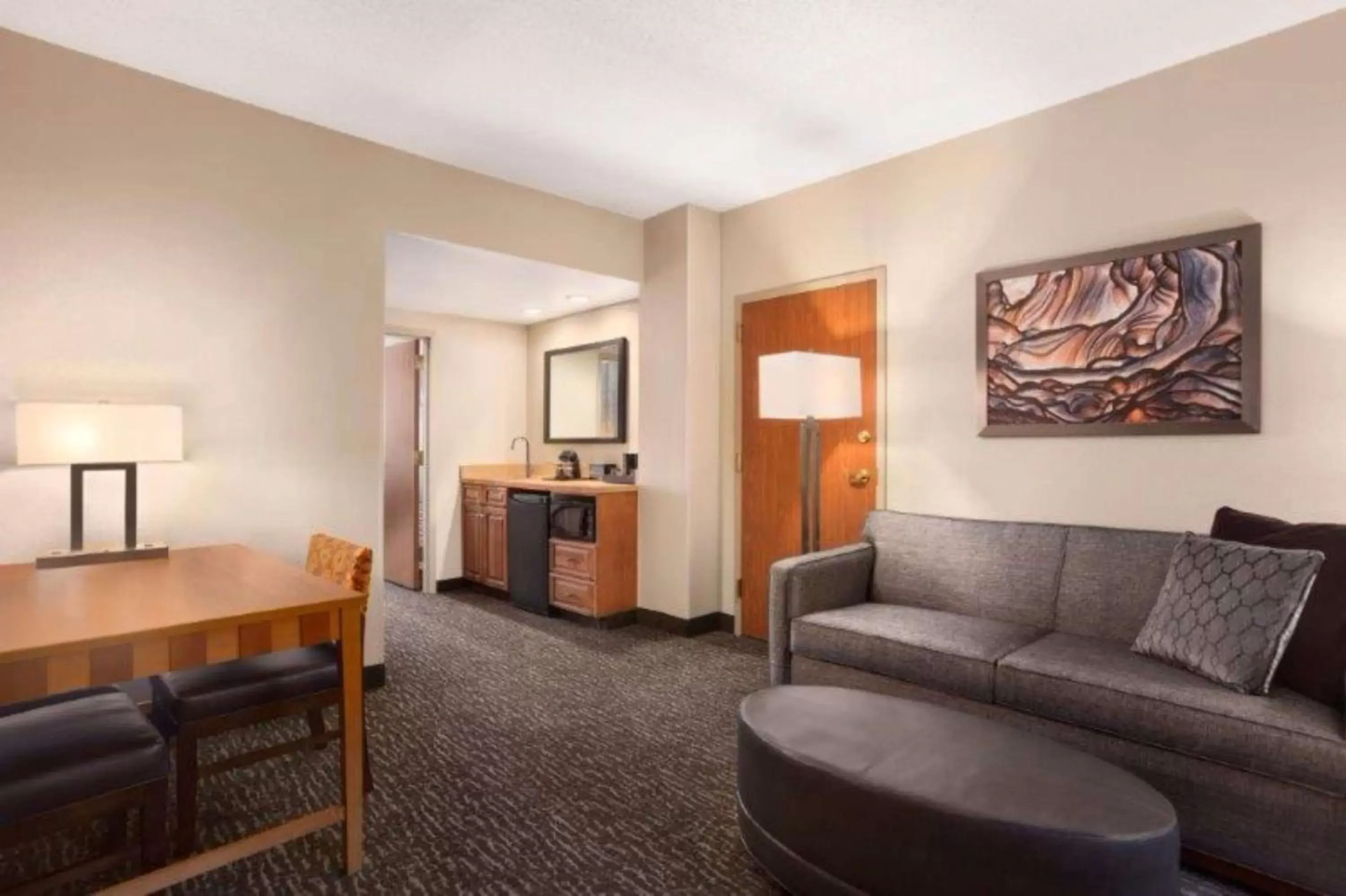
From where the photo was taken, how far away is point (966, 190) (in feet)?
10.7

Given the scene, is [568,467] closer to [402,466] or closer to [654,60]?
[402,466]

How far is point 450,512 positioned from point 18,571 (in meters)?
3.34

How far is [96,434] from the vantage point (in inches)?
90.4

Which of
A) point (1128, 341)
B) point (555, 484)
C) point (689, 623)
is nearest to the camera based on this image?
point (1128, 341)

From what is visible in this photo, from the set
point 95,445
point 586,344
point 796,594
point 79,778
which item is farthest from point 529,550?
point 79,778

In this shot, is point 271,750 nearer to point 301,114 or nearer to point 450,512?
point 301,114

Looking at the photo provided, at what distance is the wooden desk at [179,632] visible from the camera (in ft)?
4.73

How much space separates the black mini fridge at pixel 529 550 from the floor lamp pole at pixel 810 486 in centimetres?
194

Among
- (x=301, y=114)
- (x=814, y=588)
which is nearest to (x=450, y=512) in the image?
(x=301, y=114)

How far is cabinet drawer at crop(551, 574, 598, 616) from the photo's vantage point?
4.33 metres

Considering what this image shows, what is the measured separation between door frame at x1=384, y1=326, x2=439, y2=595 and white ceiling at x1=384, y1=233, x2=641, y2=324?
0.32 m

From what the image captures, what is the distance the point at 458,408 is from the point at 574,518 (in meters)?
1.72

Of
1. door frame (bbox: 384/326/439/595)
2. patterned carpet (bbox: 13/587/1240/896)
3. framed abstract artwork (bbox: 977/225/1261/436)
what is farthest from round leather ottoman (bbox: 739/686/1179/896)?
door frame (bbox: 384/326/439/595)

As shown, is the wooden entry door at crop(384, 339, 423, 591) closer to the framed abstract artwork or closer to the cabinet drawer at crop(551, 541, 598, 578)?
the cabinet drawer at crop(551, 541, 598, 578)
